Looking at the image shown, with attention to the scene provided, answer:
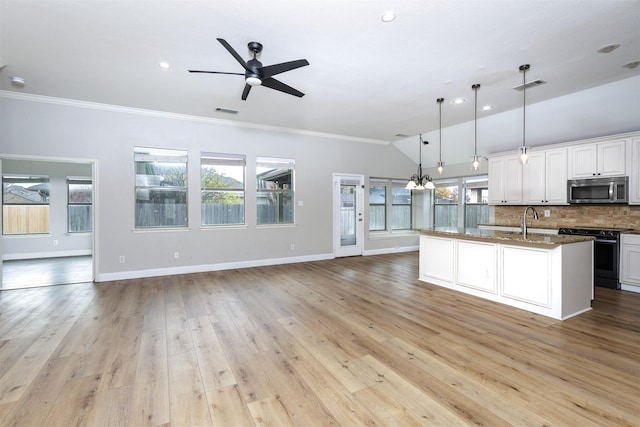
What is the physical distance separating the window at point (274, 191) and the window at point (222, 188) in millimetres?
384

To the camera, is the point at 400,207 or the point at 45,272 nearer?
the point at 45,272

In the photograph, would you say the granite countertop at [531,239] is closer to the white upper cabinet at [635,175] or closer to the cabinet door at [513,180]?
the white upper cabinet at [635,175]

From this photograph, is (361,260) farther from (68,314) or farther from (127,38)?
(127,38)

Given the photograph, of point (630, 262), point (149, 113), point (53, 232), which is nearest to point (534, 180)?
point (630, 262)

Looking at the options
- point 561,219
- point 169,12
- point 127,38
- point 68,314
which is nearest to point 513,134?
point 561,219

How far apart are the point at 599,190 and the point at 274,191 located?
19.1 ft

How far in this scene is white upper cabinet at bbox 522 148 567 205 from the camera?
17.0ft

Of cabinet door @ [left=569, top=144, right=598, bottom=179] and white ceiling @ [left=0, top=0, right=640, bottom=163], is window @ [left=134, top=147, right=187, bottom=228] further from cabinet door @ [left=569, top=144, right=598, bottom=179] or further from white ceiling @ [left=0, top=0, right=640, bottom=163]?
cabinet door @ [left=569, top=144, right=598, bottom=179]

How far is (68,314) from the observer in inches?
135

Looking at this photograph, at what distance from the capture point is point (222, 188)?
5891 millimetres

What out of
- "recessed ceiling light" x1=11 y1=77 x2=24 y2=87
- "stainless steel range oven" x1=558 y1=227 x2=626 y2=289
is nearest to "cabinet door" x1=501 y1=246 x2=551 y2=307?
"stainless steel range oven" x1=558 y1=227 x2=626 y2=289

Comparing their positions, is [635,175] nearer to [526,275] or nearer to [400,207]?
[526,275]

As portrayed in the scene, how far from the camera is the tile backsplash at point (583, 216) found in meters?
A: 4.68

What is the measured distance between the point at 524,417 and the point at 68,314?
4557 mm
